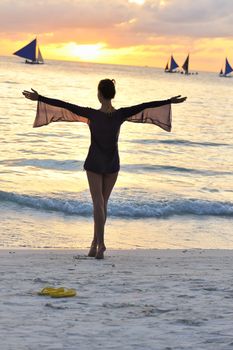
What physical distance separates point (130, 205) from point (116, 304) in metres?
7.57

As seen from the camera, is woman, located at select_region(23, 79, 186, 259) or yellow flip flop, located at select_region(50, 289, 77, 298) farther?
woman, located at select_region(23, 79, 186, 259)

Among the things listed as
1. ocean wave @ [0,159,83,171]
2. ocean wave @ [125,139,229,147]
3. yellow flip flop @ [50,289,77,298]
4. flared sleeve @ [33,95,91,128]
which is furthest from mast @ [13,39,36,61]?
yellow flip flop @ [50,289,77,298]

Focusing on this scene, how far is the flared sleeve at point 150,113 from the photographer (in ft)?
22.5

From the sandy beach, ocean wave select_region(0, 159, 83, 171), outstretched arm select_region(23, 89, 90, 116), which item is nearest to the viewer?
the sandy beach

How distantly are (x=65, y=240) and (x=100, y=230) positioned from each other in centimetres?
276

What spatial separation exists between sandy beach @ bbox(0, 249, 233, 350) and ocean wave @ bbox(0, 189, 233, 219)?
4789 mm

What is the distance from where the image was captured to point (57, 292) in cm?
536

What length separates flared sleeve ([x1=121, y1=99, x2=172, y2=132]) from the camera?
6.86m

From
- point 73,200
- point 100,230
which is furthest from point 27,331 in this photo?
point 73,200

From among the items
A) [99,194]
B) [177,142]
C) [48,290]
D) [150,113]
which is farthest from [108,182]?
[177,142]

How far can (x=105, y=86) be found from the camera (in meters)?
6.80

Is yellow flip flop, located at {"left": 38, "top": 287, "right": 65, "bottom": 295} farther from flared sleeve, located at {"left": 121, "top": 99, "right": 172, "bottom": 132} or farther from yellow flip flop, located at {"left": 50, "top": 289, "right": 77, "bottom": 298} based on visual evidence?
flared sleeve, located at {"left": 121, "top": 99, "right": 172, "bottom": 132}

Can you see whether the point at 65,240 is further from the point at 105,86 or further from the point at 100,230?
the point at 105,86

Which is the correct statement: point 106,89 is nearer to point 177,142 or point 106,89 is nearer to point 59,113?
point 59,113
